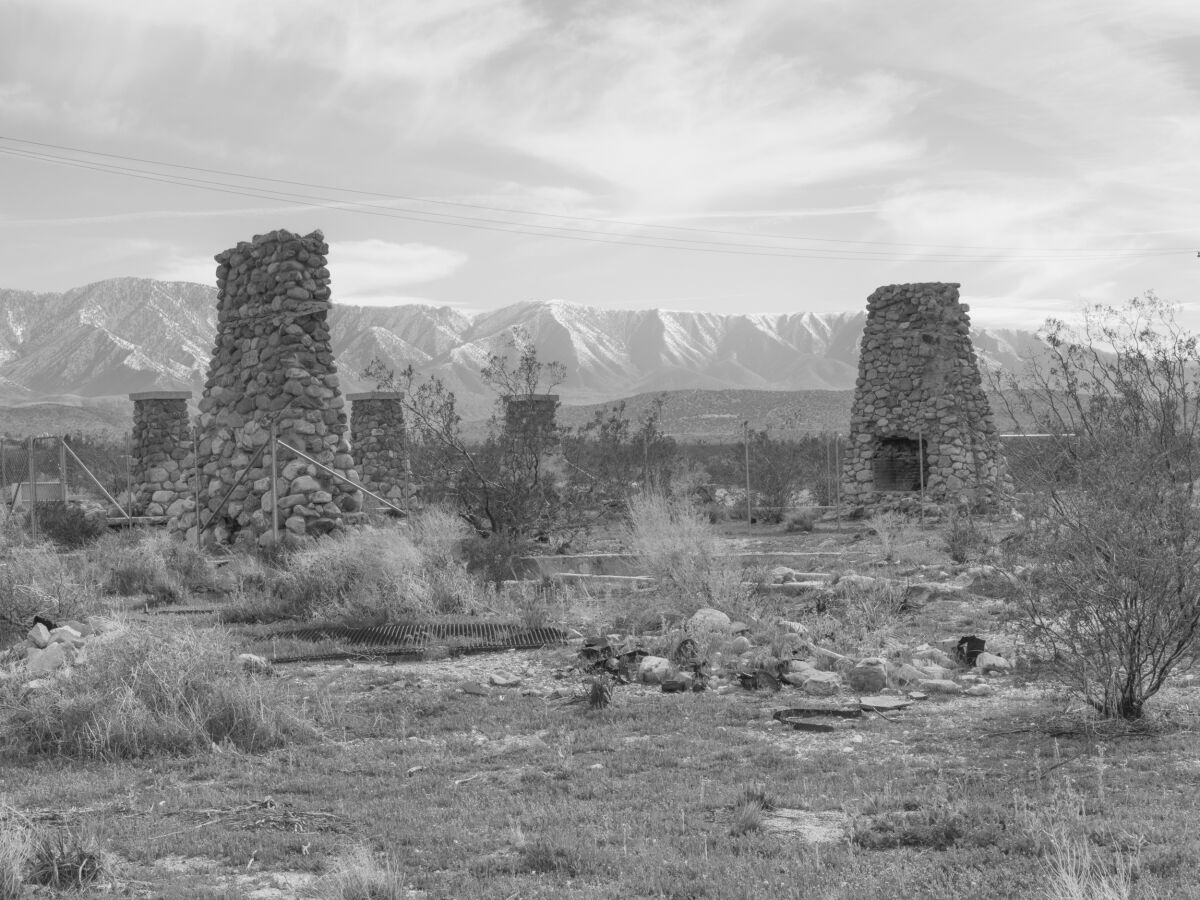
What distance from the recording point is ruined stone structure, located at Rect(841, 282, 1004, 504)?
23.4 meters

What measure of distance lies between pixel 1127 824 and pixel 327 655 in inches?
284

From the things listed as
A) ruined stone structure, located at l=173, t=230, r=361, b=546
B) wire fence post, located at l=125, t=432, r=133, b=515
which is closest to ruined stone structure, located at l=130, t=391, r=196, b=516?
wire fence post, located at l=125, t=432, r=133, b=515

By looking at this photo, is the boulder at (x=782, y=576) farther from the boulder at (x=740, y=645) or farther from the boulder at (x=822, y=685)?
the boulder at (x=822, y=685)

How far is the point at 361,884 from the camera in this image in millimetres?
4523

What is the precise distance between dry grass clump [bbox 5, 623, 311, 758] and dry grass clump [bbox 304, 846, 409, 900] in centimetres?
261

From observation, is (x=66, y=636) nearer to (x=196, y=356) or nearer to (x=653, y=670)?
(x=653, y=670)

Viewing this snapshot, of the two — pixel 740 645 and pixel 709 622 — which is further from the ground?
pixel 709 622

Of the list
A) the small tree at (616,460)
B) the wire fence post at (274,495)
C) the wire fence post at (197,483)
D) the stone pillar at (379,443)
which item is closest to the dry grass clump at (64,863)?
the wire fence post at (274,495)

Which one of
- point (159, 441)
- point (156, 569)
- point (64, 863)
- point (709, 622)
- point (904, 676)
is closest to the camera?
point (64, 863)

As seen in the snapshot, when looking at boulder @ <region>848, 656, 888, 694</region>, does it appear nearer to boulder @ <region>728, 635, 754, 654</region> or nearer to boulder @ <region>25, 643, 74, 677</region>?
boulder @ <region>728, 635, 754, 654</region>

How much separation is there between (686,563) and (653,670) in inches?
145

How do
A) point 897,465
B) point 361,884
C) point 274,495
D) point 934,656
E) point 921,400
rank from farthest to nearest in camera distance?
point 897,465
point 921,400
point 274,495
point 934,656
point 361,884

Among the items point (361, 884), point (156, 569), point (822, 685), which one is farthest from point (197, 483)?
point (361, 884)

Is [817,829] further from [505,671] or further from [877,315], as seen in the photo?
[877,315]
